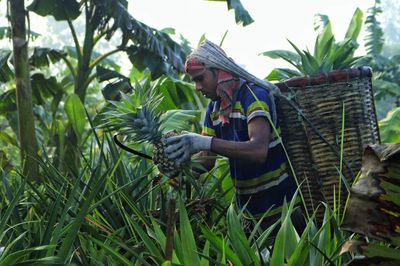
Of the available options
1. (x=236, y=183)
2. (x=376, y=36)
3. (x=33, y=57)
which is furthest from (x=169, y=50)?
(x=376, y=36)

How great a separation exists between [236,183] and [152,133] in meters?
0.70

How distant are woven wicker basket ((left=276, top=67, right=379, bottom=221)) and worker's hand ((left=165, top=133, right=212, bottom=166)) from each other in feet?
1.39

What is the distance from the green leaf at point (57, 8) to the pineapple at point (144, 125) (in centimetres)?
564

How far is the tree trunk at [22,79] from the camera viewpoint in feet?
20.4

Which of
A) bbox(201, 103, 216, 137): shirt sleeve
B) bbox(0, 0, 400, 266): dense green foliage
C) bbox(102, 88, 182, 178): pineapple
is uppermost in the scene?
bbox(102, 88, 182, 178): pineapple

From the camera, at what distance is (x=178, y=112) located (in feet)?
11.0

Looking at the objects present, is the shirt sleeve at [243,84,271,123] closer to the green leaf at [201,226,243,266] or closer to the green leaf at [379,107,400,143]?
the green leaf at [201,226,243,266]

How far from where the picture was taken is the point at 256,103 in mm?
2598

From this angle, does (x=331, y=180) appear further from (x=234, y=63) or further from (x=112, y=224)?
(x=112, y=224)

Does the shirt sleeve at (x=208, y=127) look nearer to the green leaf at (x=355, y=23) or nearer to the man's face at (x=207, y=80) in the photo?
the man's face at (x=207, y=80)

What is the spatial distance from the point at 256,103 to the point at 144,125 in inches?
22.6

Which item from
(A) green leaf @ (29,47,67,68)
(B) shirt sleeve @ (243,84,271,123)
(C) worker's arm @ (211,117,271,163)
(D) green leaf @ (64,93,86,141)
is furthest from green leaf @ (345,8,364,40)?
(A) green leaf @ (29,47,67,68)

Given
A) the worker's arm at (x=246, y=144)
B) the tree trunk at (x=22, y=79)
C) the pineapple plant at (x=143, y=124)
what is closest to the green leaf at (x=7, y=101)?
the tree trunk at (x=22, y=79)

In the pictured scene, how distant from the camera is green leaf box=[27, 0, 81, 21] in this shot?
757 cm
